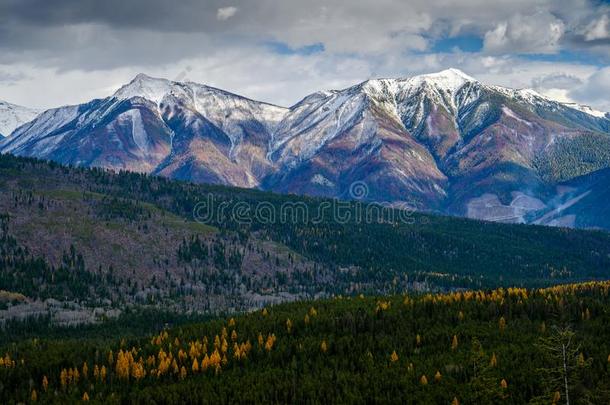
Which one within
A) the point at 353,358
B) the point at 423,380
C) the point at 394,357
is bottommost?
the point at 423,380

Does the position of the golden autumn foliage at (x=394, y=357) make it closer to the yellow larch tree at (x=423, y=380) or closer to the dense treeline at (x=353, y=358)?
the dense treeline at (x=353, y=358)

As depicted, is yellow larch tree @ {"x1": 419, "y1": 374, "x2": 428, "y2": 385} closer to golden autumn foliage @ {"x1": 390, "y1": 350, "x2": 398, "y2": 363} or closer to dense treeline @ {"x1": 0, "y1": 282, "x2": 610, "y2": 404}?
dense treeline @ {"x1": 0, "y1": 282, "x2": 610, "y2": 404}

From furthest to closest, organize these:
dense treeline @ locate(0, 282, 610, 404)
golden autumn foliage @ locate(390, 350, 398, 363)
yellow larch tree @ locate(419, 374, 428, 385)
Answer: golden autumn foliage @ locate(390, 350, 398, 363)
yellow larch tree @ locate(419, 374, 428, 385)
dense treeline @ locate(0, 282, 610, 404)

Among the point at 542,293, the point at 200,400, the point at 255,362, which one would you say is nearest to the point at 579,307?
the point at 542,293

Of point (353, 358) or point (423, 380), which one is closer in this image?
point (423, 380)

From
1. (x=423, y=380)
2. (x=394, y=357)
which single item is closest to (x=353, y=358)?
(x=394, y=357)

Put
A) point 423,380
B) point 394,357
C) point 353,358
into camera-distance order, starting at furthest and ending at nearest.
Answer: point 353,358 → point 394,357 → point 423,380


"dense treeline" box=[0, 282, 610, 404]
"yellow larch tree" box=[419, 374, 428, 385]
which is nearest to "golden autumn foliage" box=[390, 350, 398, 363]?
"dense treeline" box=[0, 282, 610, 404]

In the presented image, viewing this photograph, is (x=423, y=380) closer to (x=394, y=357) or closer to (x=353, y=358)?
(x=394, y=357)

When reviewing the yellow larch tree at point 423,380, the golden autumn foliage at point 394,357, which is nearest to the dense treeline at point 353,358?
the yellow larch tree at point 423,380
